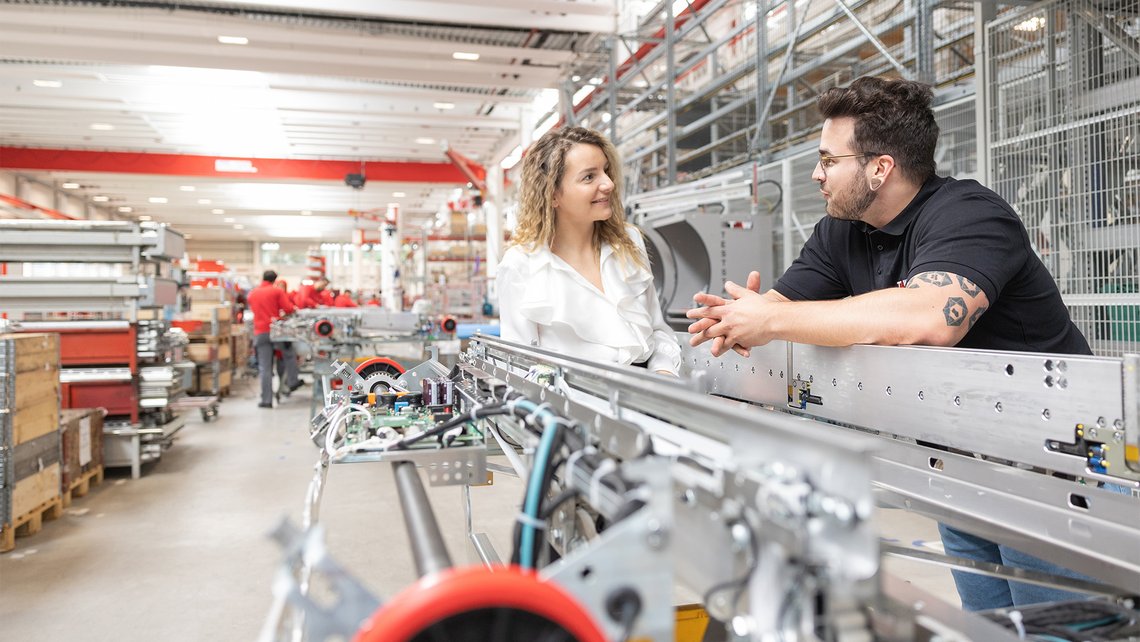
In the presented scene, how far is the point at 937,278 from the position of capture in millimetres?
1301

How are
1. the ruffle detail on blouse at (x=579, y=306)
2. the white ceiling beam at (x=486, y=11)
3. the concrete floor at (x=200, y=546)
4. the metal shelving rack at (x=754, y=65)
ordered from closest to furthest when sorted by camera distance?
the ruffle detail on blouse at (x=579, y=306), the concrete floor at (x=200, y=546), the metal shelving rack at (x=754, y=65), the white ceiling beam at (x=486, y=11)

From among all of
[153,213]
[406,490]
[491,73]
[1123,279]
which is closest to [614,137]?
[491,73]

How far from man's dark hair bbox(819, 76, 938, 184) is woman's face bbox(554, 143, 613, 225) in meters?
0.58

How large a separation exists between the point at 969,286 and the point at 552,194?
99 cm

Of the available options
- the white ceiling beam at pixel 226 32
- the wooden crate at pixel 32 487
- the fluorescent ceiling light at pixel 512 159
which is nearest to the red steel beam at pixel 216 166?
the fluorescent ceiling light at pixel 512 159

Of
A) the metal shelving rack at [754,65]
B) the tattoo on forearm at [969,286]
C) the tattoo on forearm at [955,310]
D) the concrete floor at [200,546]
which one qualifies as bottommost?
the concrete floor at [200,546]

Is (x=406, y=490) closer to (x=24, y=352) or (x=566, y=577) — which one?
(x=566, y=577)

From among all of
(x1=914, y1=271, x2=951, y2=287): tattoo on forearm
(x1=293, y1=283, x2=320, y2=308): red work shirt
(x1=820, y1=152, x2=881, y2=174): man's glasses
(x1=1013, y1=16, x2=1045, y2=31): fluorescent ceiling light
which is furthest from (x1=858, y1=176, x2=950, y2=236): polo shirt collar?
(x1=293, y1=283, x2=320, y2=308): red work shirt

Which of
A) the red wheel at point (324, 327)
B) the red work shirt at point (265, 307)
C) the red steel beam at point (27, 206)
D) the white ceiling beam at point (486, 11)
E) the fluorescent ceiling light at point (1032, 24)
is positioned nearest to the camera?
the fluorescent ceiling light at point (1032, 24)

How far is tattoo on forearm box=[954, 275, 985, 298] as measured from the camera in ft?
4.24

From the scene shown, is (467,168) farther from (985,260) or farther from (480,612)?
(480,612)

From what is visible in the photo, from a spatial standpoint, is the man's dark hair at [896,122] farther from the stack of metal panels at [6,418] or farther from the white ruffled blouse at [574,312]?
the stack of metal panels at [6,418]

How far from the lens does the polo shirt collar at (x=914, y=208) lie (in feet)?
5.11

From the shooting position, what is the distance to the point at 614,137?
7051 millimetres
